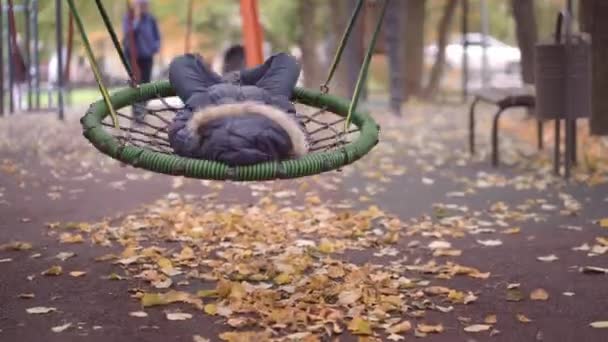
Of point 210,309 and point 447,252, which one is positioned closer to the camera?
point 210,309

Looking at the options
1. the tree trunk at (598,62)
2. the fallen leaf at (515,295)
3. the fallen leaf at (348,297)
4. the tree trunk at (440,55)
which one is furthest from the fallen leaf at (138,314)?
the tree trunk at (440,55)

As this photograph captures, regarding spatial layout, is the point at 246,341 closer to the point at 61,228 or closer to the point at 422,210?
the point at 61,228

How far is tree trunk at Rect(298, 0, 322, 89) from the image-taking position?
20.7 m

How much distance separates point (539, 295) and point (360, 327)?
101 cm

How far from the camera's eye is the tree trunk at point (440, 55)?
65.4ft

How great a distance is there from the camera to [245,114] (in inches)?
175

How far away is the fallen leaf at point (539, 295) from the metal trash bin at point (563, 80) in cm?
328

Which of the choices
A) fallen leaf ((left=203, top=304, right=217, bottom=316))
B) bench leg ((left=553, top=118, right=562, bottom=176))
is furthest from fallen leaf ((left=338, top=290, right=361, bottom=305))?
bench leg ((left=553, top=118, right=562, bottom=176))

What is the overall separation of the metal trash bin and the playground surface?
23.7 inches

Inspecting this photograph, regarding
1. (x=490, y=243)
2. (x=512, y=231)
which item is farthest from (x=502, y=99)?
(x=490, y=243)

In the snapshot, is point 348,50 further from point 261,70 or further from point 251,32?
point 261,70

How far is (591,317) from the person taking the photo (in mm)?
4129

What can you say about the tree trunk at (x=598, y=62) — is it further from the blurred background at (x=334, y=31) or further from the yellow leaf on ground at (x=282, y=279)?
the yellow leaf on ground at (x=282, y=279)

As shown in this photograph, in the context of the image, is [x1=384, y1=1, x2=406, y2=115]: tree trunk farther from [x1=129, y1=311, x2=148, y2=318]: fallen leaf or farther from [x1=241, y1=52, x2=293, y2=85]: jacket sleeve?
[x1=129, y1=311, x2=148, y2=318]: fallen leaf
